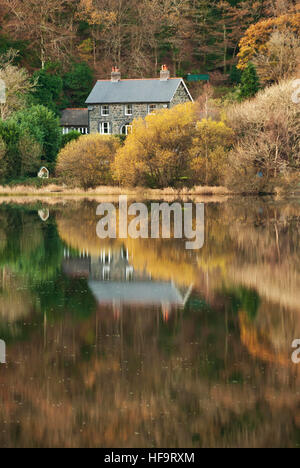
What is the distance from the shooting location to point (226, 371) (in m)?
9.89

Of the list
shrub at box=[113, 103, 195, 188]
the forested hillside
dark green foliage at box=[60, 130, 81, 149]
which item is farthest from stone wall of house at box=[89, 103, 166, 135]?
shrub at box=[113, 103, 195, 188]

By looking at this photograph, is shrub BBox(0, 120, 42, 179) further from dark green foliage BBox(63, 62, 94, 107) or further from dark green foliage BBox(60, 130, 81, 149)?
dark green foliage BBox(63, 62, 94, 107)

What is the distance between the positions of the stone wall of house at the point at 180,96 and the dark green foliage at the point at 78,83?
1114cm

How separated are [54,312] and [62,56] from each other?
65486 millimetres

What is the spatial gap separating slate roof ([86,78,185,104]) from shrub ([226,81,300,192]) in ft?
74.2

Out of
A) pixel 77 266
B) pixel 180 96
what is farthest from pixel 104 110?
pixel 77 266

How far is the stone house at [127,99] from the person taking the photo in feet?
225

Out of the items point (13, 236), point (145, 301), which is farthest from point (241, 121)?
point (145, 301)

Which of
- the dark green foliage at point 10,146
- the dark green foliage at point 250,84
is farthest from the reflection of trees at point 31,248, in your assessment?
the dark green foliage at point 250,84

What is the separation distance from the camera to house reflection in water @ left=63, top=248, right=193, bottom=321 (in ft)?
47.5

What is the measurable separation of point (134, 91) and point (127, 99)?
0.97 m

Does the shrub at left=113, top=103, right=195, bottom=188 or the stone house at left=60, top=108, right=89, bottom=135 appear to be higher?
the stone house at left=60, top=108, right=89, bottom=135

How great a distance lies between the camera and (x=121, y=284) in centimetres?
1672

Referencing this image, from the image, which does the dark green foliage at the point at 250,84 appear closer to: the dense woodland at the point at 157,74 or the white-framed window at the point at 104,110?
the dense woodland at the point at 157,74
